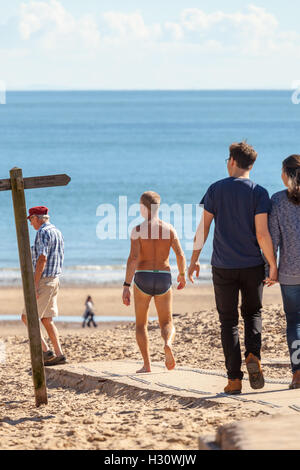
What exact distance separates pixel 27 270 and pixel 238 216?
171 centimetres

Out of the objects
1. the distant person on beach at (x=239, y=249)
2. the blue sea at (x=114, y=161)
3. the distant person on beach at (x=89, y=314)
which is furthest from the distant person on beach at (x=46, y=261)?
the blue sea at (x=114, y=161)

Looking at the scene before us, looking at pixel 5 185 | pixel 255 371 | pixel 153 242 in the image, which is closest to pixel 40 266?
pixel 153 242

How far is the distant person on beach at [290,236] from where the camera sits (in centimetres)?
570

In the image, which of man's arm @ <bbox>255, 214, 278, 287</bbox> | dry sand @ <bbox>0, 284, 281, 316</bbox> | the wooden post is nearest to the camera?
man's arm @ <bbox>255, 214, 278, 287</bbox>

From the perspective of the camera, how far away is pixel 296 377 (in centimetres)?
588

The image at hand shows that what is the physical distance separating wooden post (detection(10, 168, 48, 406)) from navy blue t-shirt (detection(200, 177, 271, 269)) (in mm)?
1472

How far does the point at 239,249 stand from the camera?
5.72 meters

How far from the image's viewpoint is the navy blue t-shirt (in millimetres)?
5688

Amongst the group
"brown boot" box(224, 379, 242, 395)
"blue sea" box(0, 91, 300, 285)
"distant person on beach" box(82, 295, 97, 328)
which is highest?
"blue sea" box(0, 91, 300, 285)

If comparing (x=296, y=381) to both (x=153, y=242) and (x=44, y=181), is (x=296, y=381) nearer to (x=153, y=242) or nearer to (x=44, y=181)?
(x=153, y=242)

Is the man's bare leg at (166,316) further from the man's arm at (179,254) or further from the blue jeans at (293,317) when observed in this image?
→ the blue jeans at (293,317)

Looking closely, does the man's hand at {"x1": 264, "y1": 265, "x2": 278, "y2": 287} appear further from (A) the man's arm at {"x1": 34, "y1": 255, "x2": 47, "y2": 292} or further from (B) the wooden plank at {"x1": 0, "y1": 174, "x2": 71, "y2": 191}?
(A) the man's arm at {"x1": 34, "y1": 255, "x2": 47, "y2": 292}

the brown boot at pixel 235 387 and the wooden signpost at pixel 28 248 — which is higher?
the wooden signpost at pixel 28 248

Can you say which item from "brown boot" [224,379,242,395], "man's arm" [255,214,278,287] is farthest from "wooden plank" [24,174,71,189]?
"brown boot" [224,379,242,395]
